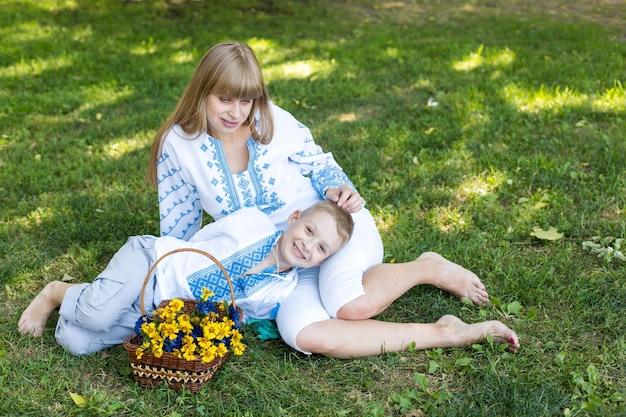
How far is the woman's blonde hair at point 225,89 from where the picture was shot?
2.98 metres

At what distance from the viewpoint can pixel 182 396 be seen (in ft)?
8.55

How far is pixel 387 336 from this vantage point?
2896 millimetres

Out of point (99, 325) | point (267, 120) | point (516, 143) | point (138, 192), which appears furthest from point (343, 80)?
point (99, 325)

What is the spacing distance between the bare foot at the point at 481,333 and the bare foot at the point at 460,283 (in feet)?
0.90

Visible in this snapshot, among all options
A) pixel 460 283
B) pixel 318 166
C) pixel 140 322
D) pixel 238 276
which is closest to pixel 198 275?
pixel 238 276

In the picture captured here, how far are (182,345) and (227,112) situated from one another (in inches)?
42.1

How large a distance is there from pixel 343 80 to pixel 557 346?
3930 mm

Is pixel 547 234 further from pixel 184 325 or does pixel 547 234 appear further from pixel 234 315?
pixel 184 325

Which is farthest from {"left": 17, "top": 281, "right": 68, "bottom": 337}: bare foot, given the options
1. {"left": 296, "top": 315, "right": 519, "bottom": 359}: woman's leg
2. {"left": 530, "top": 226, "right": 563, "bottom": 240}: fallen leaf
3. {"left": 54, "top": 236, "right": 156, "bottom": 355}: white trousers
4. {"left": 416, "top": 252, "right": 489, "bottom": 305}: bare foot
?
{"left": 530, "top": 226, "right": 563, "bottom": 240}: fallen leaf

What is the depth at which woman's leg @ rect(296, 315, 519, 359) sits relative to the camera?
2842mm

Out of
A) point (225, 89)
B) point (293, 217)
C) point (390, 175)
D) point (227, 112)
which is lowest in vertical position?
point (390, 175)

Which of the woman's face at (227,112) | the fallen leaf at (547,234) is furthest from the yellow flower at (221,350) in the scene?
the fallen leaf at (547,234)

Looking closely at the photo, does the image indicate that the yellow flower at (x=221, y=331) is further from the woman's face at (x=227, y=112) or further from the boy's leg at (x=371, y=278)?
the woman's face at (x=227, y=112)

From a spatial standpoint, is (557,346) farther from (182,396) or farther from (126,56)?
(126,56)
